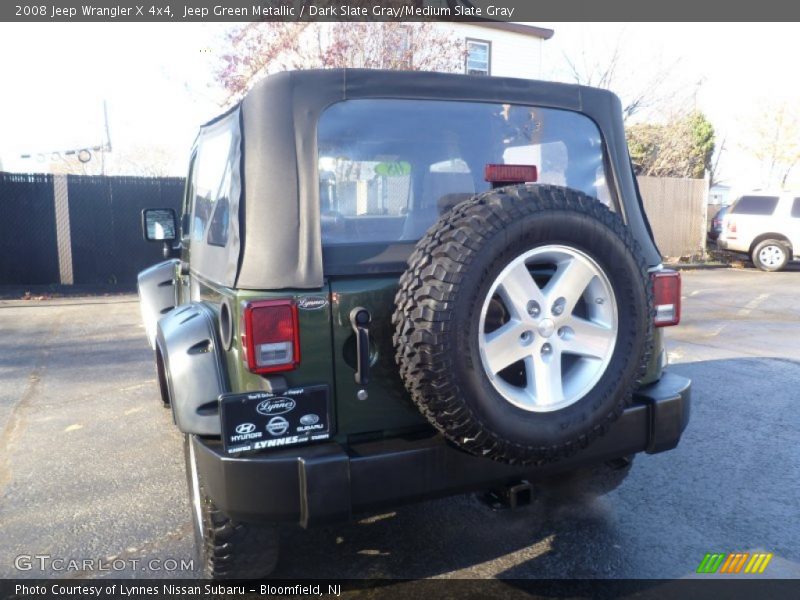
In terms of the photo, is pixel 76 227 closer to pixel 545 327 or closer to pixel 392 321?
pixel 392 321

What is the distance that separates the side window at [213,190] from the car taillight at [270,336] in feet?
1.71

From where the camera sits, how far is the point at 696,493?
3.57 metres

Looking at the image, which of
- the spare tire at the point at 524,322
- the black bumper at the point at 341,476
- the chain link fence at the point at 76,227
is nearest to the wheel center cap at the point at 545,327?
the spare tire at the point at 524,322

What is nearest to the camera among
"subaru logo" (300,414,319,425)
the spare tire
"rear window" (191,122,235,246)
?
the spare tire

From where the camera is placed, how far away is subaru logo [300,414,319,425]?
225 centimetres

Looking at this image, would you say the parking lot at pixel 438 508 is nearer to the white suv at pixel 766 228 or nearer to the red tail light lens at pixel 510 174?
the red tail light lens at pixel 510 174

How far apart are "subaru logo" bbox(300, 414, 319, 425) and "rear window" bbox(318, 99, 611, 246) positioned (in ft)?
2.07

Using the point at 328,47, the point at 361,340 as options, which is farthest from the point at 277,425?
the point at 328,47

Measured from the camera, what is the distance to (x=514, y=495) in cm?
243

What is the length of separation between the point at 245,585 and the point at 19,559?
1103 mm

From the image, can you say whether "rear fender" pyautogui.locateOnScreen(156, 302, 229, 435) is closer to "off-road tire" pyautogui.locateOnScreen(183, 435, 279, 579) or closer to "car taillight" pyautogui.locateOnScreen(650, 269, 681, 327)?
"off-road tire" pyautogui.locateOnScreen(183, 435, 279, 579)

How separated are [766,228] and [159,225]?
47.9 feet

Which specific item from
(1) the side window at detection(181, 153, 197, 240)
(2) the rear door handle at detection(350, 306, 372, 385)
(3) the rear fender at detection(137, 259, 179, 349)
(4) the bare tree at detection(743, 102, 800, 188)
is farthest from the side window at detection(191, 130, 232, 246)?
(4) the bare tree at detection(743, 102, 800, 188)

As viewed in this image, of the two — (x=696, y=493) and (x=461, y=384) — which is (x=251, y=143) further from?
(x=696, y=493)
